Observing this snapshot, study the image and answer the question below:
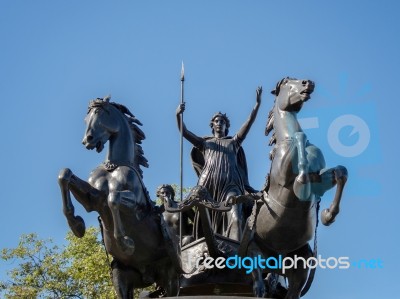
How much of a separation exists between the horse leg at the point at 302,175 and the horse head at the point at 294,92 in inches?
25.1

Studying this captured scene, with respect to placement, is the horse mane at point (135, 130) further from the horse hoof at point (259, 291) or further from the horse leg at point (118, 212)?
the horse hoof at point (259, 291)

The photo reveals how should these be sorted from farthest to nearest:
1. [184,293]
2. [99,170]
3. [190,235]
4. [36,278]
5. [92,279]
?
[36,278] < [92,279] < [190,235] < [184,293] < [99,170]

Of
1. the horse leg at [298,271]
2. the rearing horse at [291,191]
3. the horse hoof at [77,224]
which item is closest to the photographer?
the rearing horse at [291,191]

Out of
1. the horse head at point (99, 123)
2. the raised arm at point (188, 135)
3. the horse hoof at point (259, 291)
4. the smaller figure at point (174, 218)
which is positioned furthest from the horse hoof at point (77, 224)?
the raised arm at point (188, 135)

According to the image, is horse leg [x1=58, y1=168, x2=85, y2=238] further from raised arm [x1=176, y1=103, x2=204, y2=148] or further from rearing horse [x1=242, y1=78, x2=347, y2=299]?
raised arm [x1=176, y1=103, x2=204, y2=148]

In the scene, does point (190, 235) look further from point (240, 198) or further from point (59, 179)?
point (59, 179)

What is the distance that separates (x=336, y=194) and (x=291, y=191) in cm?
62

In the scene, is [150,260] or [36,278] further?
[36,278]

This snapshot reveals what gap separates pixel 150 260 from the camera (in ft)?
33.8

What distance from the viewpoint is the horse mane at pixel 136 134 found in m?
10.7

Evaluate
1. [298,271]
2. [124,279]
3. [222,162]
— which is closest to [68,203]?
[124,279]

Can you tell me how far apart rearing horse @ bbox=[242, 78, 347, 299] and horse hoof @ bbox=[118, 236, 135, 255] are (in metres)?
1.56

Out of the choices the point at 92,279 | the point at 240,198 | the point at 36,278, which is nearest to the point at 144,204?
the point at 240,198

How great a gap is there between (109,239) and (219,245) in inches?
71.7
